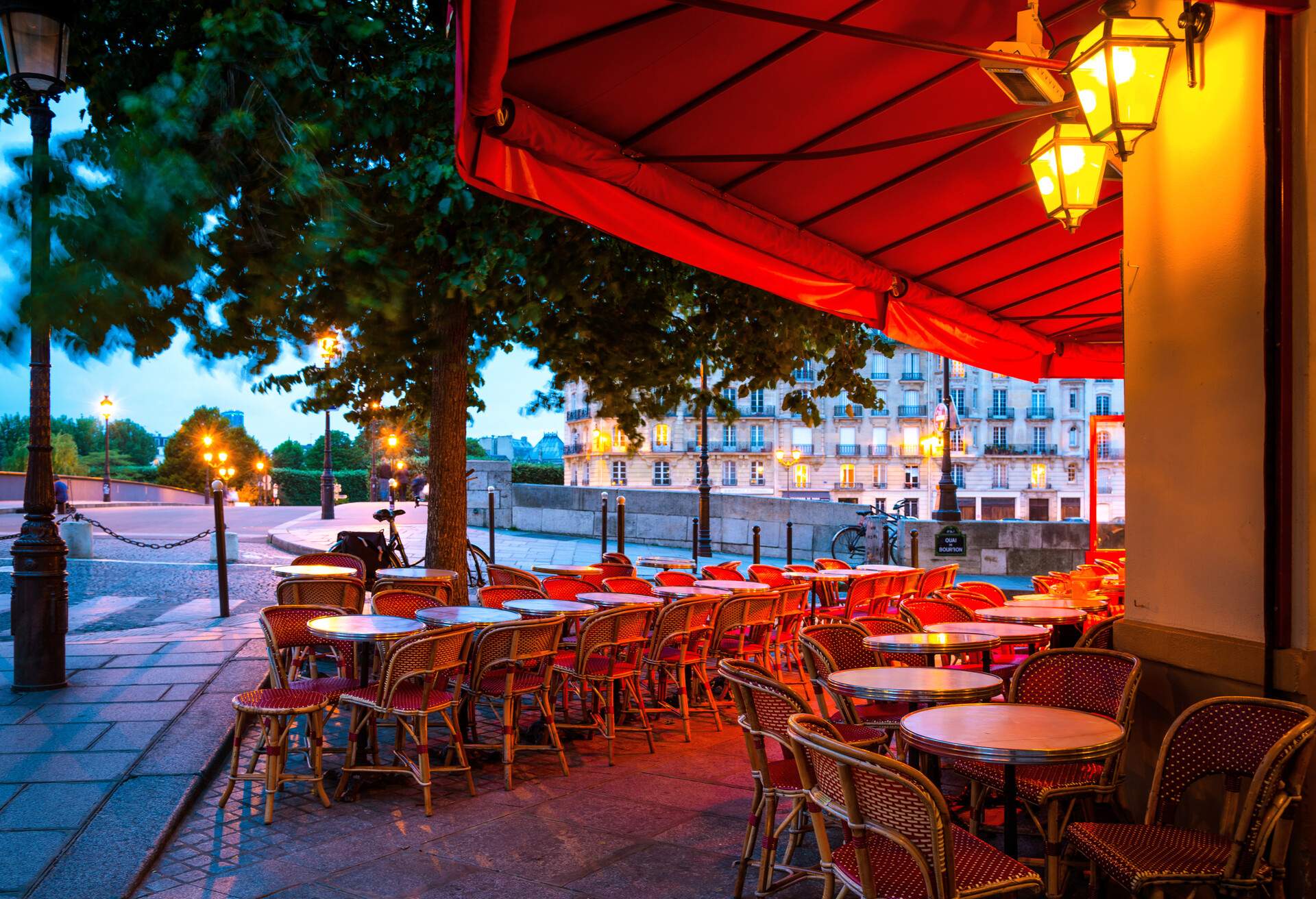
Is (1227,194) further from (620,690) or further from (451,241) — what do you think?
(451,241)

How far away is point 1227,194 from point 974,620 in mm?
3368

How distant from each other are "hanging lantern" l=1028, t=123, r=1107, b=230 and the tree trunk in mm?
6096

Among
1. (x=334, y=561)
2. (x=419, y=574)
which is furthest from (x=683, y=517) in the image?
(x=419, y=574)

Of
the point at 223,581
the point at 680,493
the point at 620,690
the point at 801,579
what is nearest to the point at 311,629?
the point at 620,690

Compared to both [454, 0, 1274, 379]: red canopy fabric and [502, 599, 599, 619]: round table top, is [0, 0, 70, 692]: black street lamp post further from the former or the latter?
[454, 0, 1274, 379]: red canopy fabric

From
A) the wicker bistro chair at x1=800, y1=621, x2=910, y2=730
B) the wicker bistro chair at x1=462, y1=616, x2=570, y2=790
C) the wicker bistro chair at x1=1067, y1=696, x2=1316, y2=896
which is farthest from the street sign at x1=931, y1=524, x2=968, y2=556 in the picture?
the wicker bistro chair at x1=1067, y1=696, x2=1316, y2=896

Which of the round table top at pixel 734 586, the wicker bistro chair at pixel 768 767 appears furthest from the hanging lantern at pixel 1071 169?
the round table top at pixel 734 586

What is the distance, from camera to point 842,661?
4.78 m

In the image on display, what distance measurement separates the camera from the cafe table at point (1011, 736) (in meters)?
3.01

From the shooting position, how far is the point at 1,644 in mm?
8859

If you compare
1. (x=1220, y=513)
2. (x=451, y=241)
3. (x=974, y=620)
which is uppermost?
(x=451, y=241)

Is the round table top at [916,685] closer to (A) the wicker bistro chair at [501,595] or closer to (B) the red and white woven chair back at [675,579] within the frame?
(A) the wicker bistro chair at [501,595]

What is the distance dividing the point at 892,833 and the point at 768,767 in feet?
3.84

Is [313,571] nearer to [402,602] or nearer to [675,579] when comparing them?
[402,602]
